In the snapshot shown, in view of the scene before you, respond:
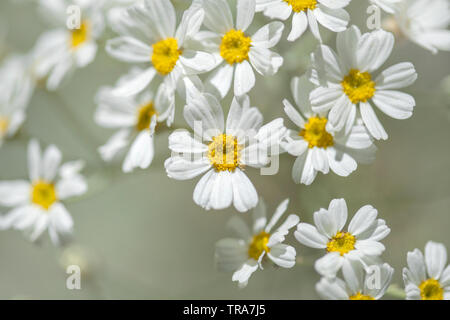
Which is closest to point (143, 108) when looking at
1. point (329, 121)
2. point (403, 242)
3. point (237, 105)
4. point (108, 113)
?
point (108, 113)

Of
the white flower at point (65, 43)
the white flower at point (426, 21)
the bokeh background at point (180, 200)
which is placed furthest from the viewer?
the bokeh background at point (180, 200)

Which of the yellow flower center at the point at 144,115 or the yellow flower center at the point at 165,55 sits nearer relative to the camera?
the yellow flower center at the point at 165,55

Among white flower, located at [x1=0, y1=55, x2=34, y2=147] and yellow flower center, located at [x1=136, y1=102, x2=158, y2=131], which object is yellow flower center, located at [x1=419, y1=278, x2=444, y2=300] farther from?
white flower, located at [x1=0, y1=55, x2=34, y2=147]

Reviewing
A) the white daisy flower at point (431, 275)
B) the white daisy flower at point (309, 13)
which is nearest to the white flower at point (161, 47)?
the white daisy flower at point (309, 13)

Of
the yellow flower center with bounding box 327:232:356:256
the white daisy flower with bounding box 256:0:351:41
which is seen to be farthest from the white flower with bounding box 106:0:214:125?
the yellow flower center with bounding box 327:232:356:256

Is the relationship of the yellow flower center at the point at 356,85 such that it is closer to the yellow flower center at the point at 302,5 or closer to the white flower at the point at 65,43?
the yellow flower center at the point at 302,5

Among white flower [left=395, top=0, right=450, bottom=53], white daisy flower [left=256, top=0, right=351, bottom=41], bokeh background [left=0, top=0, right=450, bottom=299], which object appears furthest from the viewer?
bokeh background [left=0, top=0, right=450, bottom=299]

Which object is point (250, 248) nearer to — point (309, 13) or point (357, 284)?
point (357, 284)
